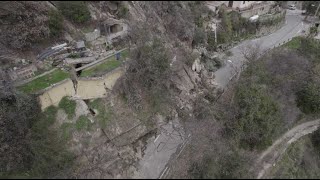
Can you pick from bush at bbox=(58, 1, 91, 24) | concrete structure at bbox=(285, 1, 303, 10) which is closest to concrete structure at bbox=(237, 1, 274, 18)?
concrete structure at bbox=(285, 1, 303, 10)

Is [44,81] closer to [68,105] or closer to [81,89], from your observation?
[68,105]

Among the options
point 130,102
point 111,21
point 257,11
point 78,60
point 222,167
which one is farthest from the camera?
point 257,11

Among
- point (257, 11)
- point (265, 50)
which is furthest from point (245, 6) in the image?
point (265, 50)

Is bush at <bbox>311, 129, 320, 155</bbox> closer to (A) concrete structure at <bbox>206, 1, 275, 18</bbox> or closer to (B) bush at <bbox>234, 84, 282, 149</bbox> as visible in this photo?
(B) bush at <bbox>234, 84, 282, 149</bbox>

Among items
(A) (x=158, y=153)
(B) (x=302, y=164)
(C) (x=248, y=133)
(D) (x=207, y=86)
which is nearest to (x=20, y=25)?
(A) (x=158, y=153)

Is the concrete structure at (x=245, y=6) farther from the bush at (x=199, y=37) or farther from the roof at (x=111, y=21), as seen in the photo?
the roof at (x=111, y=21)

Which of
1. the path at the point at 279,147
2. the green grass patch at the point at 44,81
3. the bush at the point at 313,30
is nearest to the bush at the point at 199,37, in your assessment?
the bush at the point at 313,30
